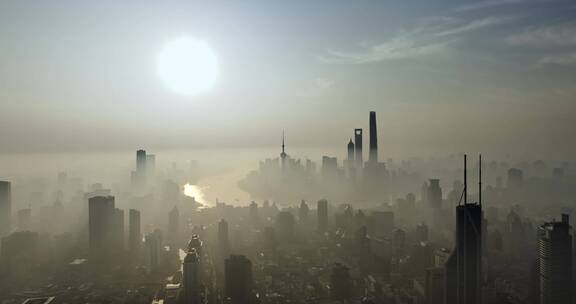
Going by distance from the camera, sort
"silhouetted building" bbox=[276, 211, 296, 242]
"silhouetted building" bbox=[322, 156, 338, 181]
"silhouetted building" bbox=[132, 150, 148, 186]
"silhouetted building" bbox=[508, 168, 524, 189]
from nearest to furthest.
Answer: "silhouetted building" bbox=[276, 211, 296, 242] < "silhouetted building" bbox=[508, 168, 524, 189] < "silhouetted building" bbox=[132, 150, 148, 186] < "silhouetted building" bbox=[322, 156, 338, 181]

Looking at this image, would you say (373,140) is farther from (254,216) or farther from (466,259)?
(466,259)

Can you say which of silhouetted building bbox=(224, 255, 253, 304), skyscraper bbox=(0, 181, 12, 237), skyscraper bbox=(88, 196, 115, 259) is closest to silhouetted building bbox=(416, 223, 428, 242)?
silhouetted building bbox=(224, 255, 253, 304)

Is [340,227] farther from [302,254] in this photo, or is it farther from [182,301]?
[182,301]

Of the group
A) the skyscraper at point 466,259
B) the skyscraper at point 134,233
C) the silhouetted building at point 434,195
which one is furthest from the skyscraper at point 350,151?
the skyscraper at point 466,259

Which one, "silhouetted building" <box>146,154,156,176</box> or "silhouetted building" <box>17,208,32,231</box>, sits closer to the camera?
"silhouetted building" <box>17,208,32,231</box>

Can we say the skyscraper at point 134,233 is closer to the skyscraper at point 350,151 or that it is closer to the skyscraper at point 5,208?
the skyscraper at point 5,208

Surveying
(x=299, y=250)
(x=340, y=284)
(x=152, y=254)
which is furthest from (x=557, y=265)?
(x=152, y=254)

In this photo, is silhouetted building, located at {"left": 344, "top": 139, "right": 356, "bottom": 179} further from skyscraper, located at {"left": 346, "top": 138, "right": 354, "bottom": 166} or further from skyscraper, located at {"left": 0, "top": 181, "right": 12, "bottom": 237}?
skyscraper, located at {"left": 0, "top": 181, "right": 12, "bottom": 237}

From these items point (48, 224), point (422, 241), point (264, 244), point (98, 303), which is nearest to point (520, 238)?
point (422, 241)
